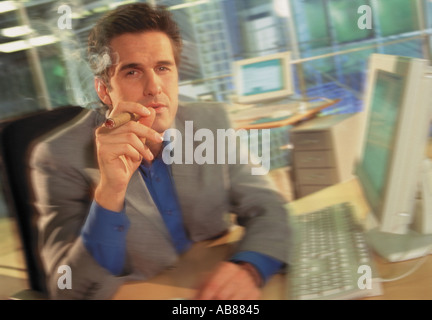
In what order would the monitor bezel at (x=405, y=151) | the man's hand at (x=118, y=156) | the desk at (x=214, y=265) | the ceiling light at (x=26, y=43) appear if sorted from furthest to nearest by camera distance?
the ceiling light at (x=26, y=43), the man's hand at (x=118, y=156), the desk at (x=214, y=265), the monitor bezel at (x=405, y=151)

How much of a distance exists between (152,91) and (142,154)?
161 millimetres

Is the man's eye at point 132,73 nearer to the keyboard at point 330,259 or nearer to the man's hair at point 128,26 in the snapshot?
the man's hair at point 128,26

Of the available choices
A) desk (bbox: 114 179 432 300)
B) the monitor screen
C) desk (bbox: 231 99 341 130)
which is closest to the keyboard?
desk (bbox: 114 179 432 300)

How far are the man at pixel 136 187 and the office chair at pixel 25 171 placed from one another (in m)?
0.03

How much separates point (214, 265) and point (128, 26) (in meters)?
0.64

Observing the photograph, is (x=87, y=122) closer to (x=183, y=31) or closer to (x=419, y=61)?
(x=183, y=31)

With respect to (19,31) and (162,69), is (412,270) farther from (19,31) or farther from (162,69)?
(19,31)

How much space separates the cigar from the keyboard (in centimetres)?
48

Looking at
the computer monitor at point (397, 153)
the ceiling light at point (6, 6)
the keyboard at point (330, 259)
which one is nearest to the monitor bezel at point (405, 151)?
the computer monitor at point (397, 153)

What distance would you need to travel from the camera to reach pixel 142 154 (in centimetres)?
97

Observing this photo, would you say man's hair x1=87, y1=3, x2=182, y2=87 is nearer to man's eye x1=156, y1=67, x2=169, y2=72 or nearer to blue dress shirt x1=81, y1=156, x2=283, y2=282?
man's eye x1=156, y1=67, x2=169, y2=72

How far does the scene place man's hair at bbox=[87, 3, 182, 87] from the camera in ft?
3.18

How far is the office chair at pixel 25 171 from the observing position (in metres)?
1.04
